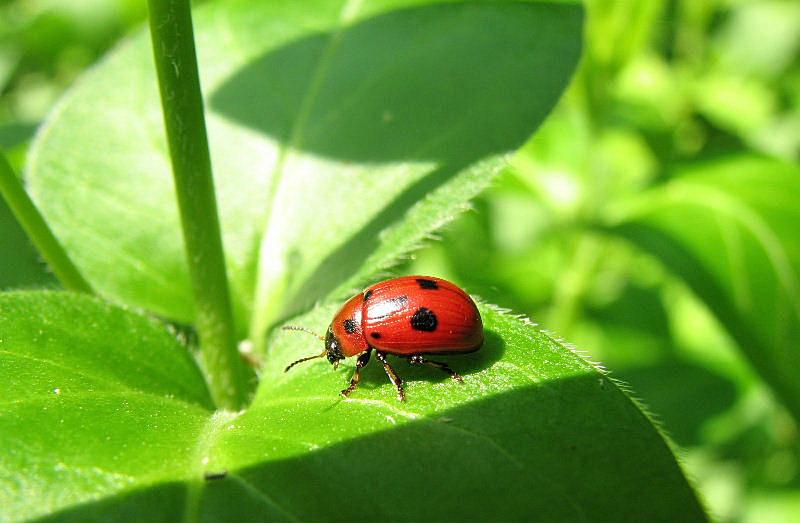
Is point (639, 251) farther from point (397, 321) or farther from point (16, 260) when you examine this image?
point (16, 260)

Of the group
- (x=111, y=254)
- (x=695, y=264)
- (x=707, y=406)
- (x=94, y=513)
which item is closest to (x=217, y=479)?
(x=94, y=513)

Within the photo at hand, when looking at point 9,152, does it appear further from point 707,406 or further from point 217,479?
point 707,406

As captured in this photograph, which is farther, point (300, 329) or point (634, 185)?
point (634, 185)

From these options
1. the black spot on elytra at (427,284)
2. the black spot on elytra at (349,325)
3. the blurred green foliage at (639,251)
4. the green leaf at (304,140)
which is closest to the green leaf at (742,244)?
the blurred green foliage at (639,251)

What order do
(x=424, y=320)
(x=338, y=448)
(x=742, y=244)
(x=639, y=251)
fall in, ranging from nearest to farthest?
(x=338, y=448), (x=424, y=320), (x=742, y=244), (x=639, y=251)

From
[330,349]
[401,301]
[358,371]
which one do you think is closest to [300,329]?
[330,349]

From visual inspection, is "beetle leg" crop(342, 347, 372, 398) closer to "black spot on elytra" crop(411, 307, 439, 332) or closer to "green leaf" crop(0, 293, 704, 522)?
A: "green leaf" crop(0, 293, 704, 522)
